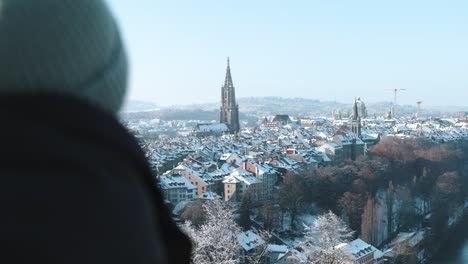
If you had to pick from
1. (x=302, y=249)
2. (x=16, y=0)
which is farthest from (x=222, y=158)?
(x=16, y=0)

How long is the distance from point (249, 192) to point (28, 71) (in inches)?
543

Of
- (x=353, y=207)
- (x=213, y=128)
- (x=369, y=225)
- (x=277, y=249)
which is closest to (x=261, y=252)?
(x=277, y=249)

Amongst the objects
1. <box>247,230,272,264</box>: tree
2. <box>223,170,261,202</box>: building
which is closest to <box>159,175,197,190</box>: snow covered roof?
<box>223,170,261,202</box>: building

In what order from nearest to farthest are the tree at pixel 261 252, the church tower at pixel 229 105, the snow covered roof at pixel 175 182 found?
the tree at pixel 261 252 → the snow covered roof at pixel 175 182 → the church tower at pixel 229 105

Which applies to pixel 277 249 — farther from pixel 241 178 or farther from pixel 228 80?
pixel 228 80

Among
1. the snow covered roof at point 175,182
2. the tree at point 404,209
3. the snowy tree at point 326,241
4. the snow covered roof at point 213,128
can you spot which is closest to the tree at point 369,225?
the snowy tree at point 326,241

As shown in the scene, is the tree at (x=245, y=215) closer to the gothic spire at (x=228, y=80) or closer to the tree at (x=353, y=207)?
the tree at (x=353, y=207)

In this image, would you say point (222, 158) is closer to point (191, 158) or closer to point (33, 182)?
point (191, 158)

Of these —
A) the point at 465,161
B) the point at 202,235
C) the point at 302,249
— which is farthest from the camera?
the point at 465,161

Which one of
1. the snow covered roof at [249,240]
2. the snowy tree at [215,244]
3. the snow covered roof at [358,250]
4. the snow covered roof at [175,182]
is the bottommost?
the snow covered roof at [358,250]

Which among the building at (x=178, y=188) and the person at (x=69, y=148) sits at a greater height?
the person at (x=69, y=148)

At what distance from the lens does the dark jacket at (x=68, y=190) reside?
23cm

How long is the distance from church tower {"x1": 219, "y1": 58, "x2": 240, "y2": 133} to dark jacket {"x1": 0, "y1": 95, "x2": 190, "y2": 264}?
30.7 meters

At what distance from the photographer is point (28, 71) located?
0.29 metres
